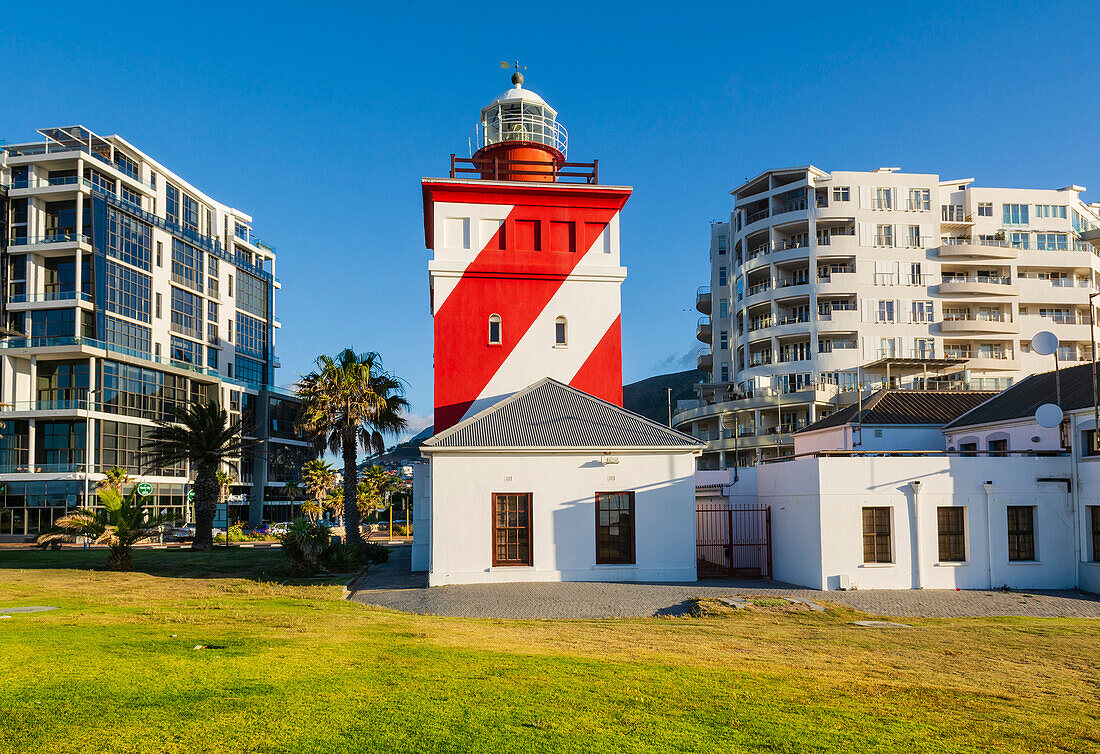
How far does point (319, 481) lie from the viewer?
5222 cm

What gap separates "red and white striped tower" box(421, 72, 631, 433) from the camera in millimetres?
27969

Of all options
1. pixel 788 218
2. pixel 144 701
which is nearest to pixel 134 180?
pixel 788 218

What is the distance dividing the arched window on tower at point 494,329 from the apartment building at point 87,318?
29.2 meters

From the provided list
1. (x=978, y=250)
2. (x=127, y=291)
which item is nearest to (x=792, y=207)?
(x=978, y=250)

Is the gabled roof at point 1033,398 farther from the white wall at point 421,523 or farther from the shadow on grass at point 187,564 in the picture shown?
the shadow on grass at point 187,564

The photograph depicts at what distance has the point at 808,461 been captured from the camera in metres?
22.1

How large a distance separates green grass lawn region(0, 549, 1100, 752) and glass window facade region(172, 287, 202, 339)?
197 feet

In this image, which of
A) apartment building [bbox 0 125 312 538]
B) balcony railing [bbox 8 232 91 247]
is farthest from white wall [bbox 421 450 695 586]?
balcony railing [bbox 8 232 91 247]

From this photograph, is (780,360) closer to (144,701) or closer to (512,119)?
(512,119)

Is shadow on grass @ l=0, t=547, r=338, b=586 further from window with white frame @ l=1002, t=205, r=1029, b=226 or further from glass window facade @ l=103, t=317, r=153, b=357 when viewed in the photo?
window with white frame @ l=1002, t=205, r=1029, b=226

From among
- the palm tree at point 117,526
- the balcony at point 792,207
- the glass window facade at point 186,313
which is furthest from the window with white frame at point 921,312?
the glass window facade at point 186,313

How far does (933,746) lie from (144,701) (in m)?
7.40

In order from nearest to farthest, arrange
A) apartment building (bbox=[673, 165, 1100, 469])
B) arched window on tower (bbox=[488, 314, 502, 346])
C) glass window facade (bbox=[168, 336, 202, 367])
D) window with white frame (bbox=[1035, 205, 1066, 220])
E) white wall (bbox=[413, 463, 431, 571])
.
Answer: white wall (bbox=[413, 463, 431, 571]) → arched window on tower (bbox=[488, 314, 502, 346]) → apartment building (bbox=[673, 165, 1100, 469]) → window with white frame (bbox=[1035, 205, 1066, 220]) → glass window facade (bbox=[168, 336, 202, 367])

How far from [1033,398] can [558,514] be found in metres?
17.3
